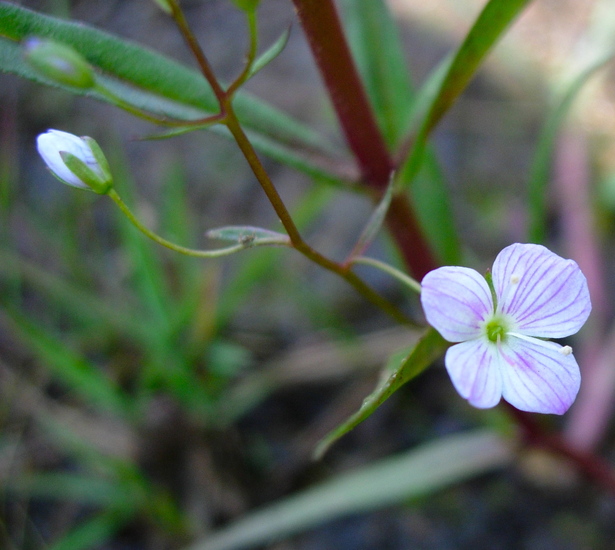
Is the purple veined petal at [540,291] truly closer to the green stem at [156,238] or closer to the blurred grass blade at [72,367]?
the green stem at [156,238]

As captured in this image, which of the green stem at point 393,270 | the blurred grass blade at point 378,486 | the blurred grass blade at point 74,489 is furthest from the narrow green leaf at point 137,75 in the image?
the blurred grass blade at point 74,489

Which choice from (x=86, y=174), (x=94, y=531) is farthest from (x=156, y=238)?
(x=94, y=531)

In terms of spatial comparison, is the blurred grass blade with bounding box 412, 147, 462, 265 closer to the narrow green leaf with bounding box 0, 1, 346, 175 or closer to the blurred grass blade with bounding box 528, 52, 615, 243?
the blurred grass blade with bounding box 528, 52, 615, 243

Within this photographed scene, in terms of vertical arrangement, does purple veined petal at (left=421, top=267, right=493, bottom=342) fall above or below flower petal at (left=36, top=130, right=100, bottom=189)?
below

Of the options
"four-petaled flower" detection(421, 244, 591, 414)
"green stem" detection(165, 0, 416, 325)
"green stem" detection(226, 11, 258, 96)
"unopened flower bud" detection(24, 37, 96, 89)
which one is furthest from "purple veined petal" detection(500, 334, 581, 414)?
"unopened flower bud" detection(24, 37, 96, 89)

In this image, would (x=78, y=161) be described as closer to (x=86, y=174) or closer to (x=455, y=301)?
(x=86, y=174)

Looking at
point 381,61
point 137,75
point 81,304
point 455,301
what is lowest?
point 455,301
